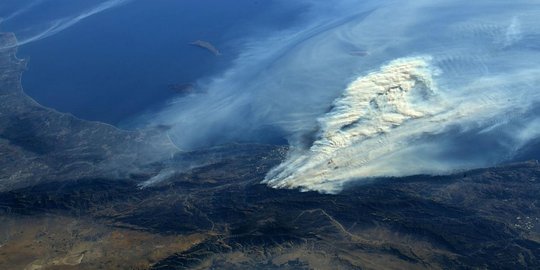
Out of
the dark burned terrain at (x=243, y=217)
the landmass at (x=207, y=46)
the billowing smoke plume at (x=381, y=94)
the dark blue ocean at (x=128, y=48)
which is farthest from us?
the landmass at (x=207, y=46)

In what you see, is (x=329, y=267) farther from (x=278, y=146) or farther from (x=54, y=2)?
(x=54, y=2)

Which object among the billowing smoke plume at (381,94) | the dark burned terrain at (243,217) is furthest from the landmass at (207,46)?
the dark burned terrain at (243,217)

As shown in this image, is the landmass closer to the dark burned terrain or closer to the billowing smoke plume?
the billowing smoke plume

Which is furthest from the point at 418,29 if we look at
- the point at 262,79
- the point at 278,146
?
the point at 278,146

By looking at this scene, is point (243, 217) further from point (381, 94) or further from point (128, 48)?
point (128, 48)

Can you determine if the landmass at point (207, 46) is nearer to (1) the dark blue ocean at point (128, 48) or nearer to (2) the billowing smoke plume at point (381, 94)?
(1) the dark blue ocean at point (128, 48)

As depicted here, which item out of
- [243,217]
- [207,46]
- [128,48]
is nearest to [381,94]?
[243,217]
